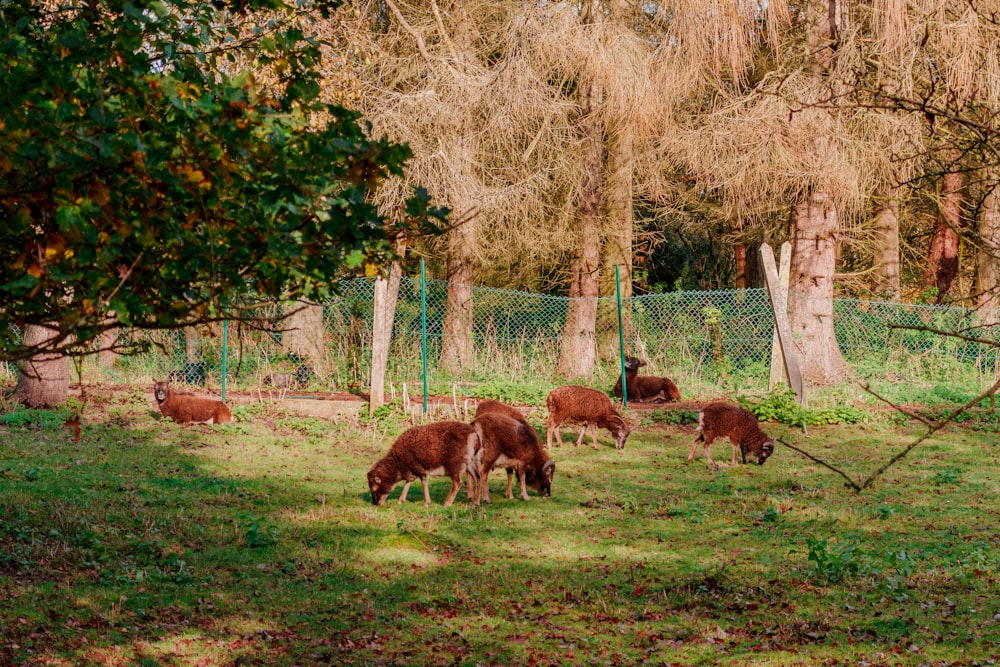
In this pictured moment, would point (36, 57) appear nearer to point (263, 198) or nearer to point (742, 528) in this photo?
point (263, 198)

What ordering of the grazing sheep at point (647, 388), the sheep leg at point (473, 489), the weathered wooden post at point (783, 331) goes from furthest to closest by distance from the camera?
the grazing sheep at point (647, 388)
the weathered wooden post at point (783, 331)
the sheep leg at point (473, 489)

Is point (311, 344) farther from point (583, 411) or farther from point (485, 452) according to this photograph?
point (485, 452)

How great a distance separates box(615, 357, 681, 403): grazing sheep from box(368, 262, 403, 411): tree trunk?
4.36 metres

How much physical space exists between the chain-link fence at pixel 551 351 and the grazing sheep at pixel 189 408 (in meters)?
2.48

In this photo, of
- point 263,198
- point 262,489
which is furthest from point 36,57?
point 262,489

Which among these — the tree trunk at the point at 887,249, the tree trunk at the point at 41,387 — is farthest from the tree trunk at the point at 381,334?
the tree trunk at the point at 887,249

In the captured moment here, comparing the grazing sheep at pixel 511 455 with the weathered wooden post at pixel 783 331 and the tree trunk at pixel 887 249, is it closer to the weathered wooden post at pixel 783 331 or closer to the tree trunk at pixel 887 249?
the weathered wooden post at pixel 783 331

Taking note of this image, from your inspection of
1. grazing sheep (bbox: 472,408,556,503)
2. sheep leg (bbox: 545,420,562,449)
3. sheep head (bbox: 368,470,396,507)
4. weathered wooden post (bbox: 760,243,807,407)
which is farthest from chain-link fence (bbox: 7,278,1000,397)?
sheep head (bbox: 368,470,396,507)

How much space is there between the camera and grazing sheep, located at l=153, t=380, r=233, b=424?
54.0 ft

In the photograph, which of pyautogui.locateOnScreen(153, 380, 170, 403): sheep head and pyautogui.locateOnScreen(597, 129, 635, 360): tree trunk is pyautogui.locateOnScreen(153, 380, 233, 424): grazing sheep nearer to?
pyautogui.locateOnScreen(153, 380, 170, 403): sheep head

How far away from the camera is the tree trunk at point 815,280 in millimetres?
20188

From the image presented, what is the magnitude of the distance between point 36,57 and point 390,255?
1925mm

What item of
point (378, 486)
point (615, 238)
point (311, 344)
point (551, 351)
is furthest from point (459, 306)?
point (378, 486)

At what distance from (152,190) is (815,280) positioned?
18025 millimetres
